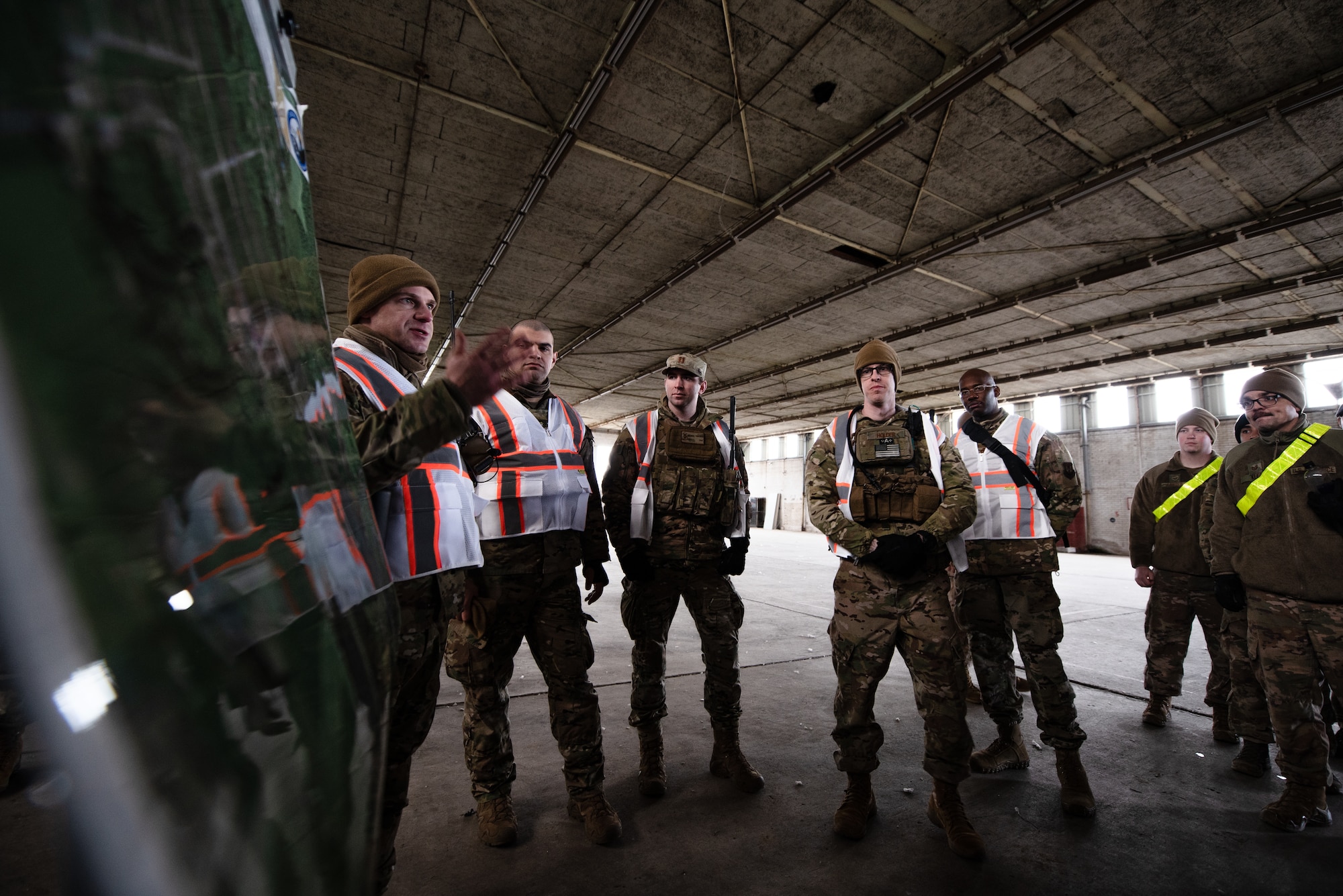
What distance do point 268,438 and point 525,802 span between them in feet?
8.34

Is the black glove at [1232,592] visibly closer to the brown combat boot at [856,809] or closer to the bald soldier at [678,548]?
the brown combat boot at [856,809]

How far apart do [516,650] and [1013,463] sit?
2.82 metres

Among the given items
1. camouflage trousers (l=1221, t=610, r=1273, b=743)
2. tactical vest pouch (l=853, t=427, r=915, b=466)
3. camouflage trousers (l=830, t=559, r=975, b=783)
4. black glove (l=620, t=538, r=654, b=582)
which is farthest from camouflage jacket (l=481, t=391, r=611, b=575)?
camouflage trousers (l=1221, t=610, r=1273, b=743)

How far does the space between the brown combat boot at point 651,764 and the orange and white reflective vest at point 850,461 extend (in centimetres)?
119

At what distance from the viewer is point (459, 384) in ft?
3.84

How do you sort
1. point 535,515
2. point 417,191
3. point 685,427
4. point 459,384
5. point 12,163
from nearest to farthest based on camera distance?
point 12,163 < point 459,384 < point 535,515 < point 685,427 < point 417,191

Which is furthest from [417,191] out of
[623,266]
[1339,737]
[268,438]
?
[1339,737]

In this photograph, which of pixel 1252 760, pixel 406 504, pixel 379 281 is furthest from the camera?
pixel 1252 760

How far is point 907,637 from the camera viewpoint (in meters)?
2.48

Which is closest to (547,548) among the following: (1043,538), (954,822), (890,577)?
(890,577)

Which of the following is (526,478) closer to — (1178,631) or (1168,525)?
(1178,631)

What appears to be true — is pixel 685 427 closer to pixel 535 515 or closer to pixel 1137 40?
pixel 535 515

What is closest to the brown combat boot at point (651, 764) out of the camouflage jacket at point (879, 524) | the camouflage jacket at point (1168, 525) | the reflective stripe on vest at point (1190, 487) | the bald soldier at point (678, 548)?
the bald soldier at point (678, 548)

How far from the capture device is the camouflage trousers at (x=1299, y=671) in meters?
2.53
